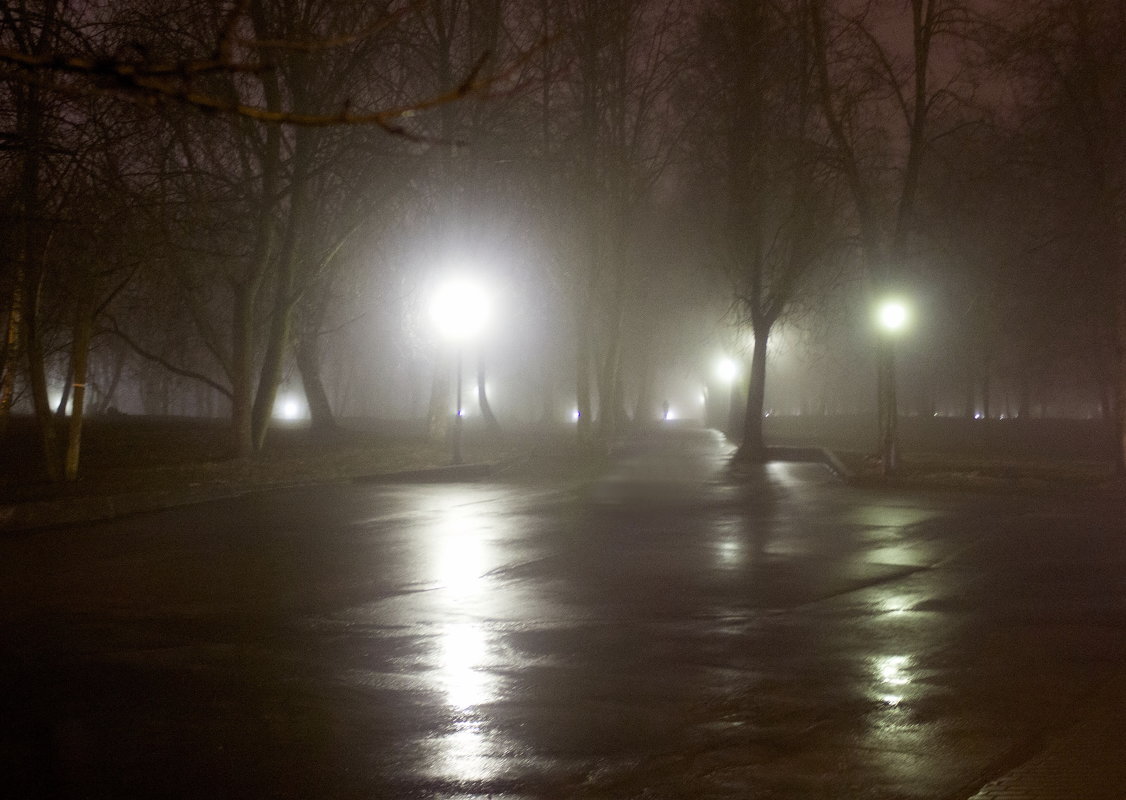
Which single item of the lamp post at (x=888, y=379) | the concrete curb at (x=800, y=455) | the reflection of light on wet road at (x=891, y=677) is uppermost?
the lamp post at (x=888, y=379)

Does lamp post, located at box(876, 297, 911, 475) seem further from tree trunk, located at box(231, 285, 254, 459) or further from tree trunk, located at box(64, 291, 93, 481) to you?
tree trunk, located at box(64, 291, 93, 481)

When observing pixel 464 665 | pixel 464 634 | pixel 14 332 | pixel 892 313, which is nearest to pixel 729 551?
pixel 464 634

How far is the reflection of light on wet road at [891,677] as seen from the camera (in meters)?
6.73

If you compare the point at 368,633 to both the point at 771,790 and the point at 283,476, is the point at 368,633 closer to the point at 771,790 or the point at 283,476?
the point at 771,790

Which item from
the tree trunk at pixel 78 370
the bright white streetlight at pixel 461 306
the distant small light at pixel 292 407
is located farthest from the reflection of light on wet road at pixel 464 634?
the distant small light at pixel 292 407

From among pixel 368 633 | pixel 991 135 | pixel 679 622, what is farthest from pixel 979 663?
pixel 991 135

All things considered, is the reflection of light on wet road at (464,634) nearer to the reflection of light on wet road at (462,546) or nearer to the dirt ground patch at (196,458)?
the reflection of light on wet road at (462,546)

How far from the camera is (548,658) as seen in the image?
7.73 meters

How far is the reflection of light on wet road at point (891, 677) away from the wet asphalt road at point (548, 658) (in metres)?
0.03

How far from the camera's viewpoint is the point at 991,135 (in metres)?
23.8

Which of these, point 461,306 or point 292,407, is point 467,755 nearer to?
point 461,306

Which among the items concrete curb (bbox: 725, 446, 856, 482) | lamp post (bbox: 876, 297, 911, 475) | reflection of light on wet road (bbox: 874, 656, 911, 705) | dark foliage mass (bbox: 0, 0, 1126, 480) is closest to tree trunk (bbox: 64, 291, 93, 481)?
dark foliage mass (bbox: 0, 0, 1126, 480)

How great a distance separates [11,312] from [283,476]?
236 inches

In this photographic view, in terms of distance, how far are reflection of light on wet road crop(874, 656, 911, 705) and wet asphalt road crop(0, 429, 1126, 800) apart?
0.03m
